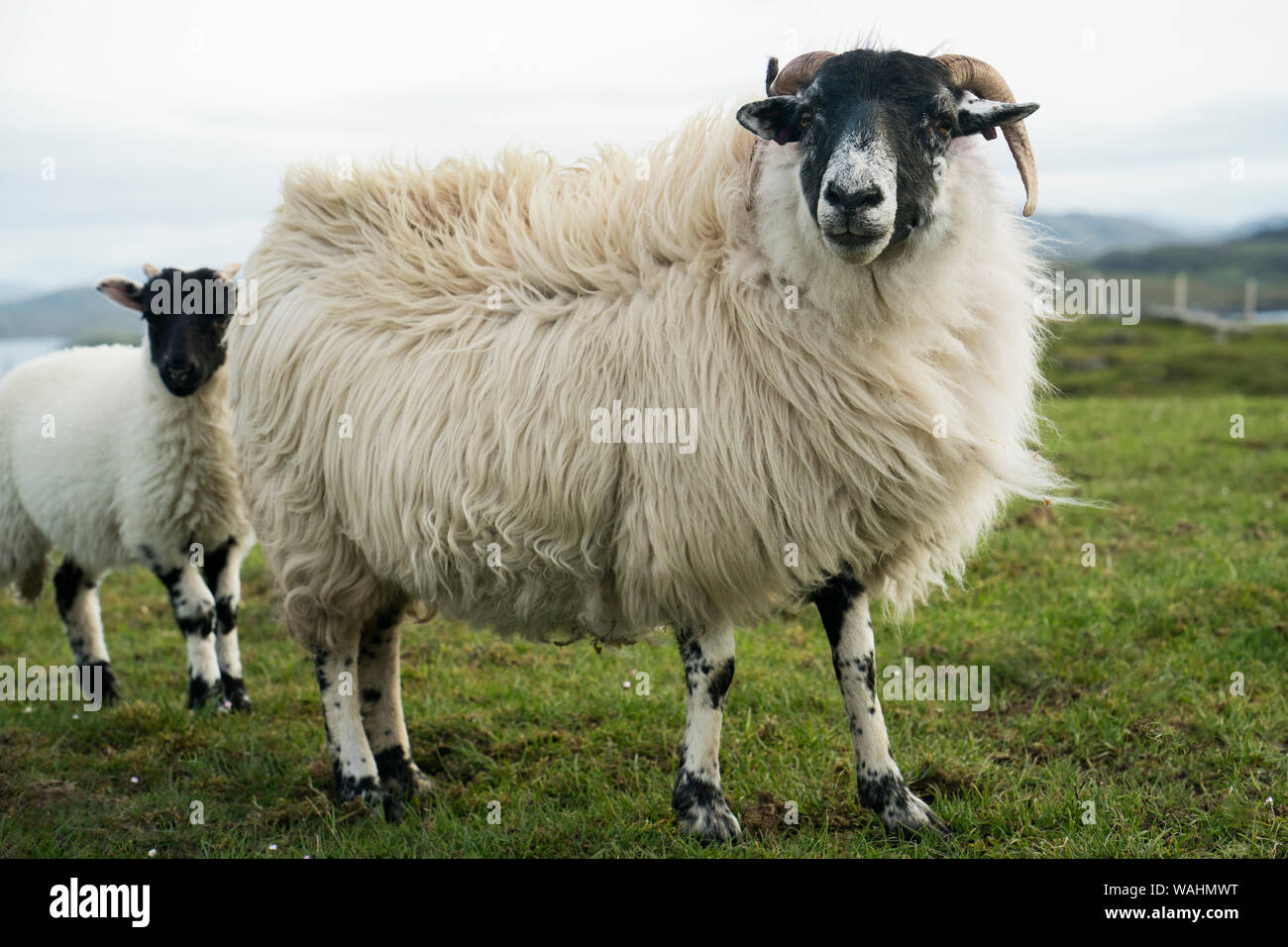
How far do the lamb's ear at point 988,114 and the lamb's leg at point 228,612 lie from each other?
4905 mm

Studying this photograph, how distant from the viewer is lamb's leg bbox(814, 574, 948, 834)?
4.45 meters

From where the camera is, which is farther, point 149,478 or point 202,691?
point 202,691

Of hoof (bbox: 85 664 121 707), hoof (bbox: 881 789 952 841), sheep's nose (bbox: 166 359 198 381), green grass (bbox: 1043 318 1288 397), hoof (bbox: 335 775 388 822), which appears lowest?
hoof (bbox: 335 775 388 822)

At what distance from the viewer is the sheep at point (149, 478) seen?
630 cm

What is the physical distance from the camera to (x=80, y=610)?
706cm

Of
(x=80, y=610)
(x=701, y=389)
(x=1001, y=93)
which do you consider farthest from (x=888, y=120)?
(x=80, y=610)

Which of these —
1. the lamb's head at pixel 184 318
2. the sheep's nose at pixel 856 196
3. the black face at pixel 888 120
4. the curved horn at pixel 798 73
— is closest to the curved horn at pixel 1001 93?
the black face at pixel 888 120

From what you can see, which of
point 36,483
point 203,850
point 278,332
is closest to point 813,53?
point 278,332

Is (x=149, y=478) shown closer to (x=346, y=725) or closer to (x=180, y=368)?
(x=180, y=368)

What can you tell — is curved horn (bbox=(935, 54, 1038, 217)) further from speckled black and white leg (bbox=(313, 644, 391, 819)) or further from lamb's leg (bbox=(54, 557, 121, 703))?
lamb's leg (bbox=(54, 557, 121, 703))

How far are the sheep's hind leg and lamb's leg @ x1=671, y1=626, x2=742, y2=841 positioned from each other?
152 centimetres

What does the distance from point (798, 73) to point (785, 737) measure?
303 centimetres

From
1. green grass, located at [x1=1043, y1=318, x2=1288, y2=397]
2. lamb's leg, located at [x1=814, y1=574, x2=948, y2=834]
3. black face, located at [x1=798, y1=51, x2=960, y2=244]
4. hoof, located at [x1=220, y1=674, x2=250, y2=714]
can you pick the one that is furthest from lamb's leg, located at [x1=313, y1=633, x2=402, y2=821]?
green grass, located at [x1=1043, y1=318, x2=1288, y2=397]

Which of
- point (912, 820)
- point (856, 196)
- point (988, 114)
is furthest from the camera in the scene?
point (912, 820)
